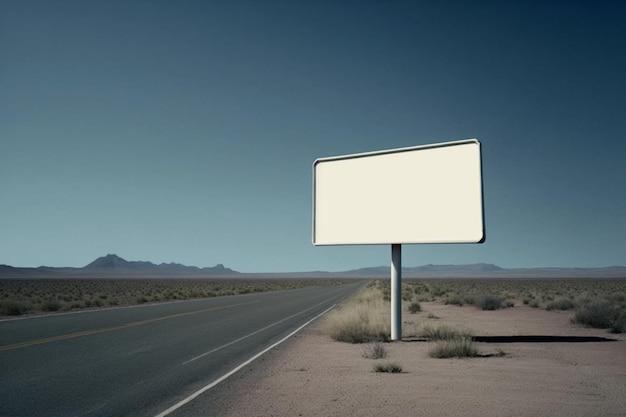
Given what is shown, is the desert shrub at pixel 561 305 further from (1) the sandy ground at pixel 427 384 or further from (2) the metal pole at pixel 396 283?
(2) the metal pole at pixel 396 283

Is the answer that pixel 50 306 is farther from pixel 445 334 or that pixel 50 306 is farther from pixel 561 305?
pixel 561 305

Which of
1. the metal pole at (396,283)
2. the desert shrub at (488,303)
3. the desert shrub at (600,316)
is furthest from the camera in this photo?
the desert shrub at (488,303)

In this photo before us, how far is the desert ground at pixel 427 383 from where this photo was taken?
665cm

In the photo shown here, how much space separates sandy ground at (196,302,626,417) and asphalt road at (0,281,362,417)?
0.79m

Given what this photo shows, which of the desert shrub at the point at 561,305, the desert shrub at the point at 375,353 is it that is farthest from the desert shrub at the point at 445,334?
the desert shrub at the point at 561,305

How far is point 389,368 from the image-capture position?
9227 mm

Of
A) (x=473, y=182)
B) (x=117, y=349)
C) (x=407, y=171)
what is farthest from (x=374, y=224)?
(x=117, y=349)

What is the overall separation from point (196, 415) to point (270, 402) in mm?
1164

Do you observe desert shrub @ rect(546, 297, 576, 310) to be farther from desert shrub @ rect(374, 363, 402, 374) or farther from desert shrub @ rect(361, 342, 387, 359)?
desert shrub @ rect(374, 363, 402, 374)

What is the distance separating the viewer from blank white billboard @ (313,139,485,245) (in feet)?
40.2

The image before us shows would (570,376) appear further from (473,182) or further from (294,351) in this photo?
(294,351)

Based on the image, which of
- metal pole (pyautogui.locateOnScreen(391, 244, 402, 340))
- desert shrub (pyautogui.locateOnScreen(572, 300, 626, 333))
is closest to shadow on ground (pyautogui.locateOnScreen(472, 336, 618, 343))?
metal pole (pyautogui.locateOnScreen(391, 244, 402, 340))

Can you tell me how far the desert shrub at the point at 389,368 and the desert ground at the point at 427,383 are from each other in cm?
13

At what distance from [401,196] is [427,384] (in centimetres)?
613
